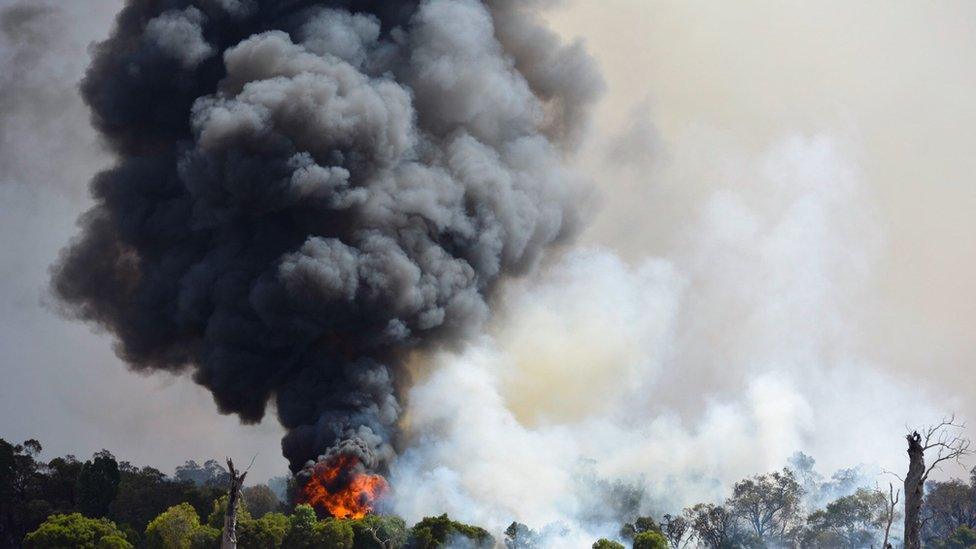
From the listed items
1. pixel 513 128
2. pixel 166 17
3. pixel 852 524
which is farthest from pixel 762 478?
pixel 166 17

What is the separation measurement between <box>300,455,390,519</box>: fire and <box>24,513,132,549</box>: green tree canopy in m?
13.2

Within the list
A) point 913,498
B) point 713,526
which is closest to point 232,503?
point 913,498

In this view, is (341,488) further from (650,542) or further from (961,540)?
(961,540)

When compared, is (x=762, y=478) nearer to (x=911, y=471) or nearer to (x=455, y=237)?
(x=455, y=237)

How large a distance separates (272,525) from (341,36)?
42463 millimetres

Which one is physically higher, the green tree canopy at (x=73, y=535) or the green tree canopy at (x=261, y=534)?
the green tree canopy at (x=261, y=534)

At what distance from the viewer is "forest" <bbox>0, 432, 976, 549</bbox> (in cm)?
6519

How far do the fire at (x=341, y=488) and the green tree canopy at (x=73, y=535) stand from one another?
13242 mm

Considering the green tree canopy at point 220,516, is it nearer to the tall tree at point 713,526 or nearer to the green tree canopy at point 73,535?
the green tree canopy at point 73,535

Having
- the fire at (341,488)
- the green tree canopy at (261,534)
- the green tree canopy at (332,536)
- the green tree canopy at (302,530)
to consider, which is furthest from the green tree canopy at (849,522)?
the green tree canopy at (261,534)

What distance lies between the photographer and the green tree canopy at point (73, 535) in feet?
202

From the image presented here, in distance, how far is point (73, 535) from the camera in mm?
62438

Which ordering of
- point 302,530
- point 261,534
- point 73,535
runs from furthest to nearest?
point 302,530, point 261,534, point 73,535

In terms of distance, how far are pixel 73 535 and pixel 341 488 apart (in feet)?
57.7
